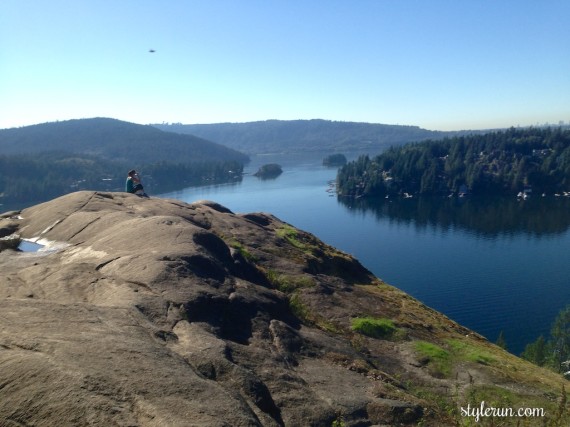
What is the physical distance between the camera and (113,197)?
2594cm

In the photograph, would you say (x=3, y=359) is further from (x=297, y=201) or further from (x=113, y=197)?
(x=297, y=201)

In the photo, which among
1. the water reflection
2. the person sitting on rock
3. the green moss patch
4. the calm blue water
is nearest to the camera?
the green moss patch

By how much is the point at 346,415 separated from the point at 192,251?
7724 mm

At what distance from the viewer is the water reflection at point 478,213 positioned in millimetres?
111206

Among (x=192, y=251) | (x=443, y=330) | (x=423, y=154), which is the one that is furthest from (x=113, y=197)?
(x=423, y=154)

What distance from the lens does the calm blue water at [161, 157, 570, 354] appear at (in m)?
60.2

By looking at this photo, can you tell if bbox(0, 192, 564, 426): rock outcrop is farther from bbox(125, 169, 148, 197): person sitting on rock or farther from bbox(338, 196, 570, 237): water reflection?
bbox(338, 196, 570, 237): water reflection

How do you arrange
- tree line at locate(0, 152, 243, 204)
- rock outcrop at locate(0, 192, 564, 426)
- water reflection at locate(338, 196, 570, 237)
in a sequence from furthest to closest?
tree line at locate(0, 152, 243, 204), water reflection at locate(338, 196, 570, 237), rock outcrop at locate(0, 192, 564, 426)

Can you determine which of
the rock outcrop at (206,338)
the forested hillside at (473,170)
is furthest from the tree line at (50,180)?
the rock outcrop at (206,338)

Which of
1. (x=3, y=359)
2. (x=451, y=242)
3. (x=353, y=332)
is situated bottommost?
(x=451, y=242)

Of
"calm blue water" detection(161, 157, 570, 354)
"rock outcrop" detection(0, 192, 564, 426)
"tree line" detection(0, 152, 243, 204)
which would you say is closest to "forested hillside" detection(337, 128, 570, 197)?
"calm blue water" detection(161, 157, 570, 354)

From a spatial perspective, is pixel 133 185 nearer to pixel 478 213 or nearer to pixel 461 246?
pixel 461 246

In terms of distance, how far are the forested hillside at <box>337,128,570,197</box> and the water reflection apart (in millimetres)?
11151

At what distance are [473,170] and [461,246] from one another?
90.1m
